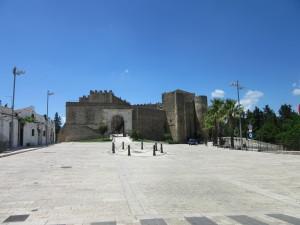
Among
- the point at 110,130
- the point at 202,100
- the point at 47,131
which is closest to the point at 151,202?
the point at 47,131

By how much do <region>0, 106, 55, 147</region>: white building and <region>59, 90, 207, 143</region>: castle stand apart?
44.3 feet

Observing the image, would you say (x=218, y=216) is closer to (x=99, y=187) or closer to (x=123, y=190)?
(x=123, y=190)

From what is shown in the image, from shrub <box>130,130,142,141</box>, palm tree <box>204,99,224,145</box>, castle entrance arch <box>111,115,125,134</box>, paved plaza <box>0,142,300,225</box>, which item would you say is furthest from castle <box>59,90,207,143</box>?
paved plaza <box>0,142,300,225</box>

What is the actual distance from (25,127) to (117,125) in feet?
112

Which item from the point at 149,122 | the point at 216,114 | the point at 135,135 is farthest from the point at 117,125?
the point at 216,114

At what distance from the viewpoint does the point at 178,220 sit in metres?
7.58

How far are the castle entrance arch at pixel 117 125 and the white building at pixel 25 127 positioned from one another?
18.4 meters

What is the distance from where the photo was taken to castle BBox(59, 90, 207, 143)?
76.9m

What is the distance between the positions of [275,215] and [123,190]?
512 cm

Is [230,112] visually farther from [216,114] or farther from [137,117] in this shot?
[137,117]

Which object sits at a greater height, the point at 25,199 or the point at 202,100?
the point at 202,100

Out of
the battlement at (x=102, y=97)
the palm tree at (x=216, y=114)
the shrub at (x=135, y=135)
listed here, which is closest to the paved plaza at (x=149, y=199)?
the palm tree at (x=216, y=114)

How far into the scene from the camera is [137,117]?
80.2m

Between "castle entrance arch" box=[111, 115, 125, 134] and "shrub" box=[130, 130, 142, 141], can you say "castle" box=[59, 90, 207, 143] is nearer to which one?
"castle entrance arch" box=[111, 115, 125, 134]
